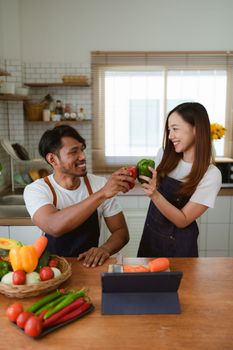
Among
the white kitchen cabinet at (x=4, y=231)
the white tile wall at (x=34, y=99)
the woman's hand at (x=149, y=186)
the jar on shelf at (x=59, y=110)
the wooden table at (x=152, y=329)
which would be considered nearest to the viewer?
the wooden table at (x=152, y=329)

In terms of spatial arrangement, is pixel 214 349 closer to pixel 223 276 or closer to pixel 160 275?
pixel 160 275

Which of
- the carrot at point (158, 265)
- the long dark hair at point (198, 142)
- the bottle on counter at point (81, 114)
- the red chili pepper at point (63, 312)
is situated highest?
the bottle on counter at point (81, 114)

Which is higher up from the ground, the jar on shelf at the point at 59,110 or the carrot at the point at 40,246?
the jar on shelf at the point at 59,110

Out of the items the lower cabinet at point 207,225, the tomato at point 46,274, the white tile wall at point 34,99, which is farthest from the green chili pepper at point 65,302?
the white tile wall at point 34,99

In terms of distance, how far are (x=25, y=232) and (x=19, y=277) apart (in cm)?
138

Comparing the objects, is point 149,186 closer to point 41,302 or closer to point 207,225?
point 41,302

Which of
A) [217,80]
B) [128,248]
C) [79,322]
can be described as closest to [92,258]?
[79,322]

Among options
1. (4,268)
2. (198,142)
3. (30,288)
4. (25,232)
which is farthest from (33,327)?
(25,232)

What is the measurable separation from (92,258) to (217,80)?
2.94 metres

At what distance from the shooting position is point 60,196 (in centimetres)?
182

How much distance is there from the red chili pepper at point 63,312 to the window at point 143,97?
2821mm

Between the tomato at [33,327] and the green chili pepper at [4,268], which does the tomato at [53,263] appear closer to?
the green chili pepper at [4,268]

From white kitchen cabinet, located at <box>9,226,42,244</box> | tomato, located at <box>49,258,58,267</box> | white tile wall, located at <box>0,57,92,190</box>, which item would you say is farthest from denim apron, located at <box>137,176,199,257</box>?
white tile wall, located at <box>0,57,92,190</box>

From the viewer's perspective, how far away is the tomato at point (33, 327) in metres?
1.00
